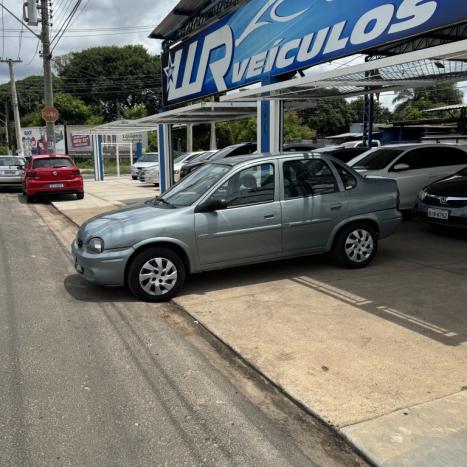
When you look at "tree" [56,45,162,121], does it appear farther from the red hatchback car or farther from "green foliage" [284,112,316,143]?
the red hatchback car

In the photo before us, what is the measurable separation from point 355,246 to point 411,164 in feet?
15.7

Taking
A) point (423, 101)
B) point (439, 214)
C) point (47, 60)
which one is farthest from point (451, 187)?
point (423, 101)

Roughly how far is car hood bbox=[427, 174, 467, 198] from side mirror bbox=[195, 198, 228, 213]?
4.49 meters

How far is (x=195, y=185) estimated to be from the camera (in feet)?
21.9

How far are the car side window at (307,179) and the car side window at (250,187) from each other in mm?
224

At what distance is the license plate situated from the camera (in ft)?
28.1

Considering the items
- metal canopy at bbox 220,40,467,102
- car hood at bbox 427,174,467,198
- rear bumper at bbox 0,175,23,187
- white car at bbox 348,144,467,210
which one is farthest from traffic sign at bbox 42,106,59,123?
car hood at bbox 427,174,467,198

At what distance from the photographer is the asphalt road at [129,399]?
123 inches

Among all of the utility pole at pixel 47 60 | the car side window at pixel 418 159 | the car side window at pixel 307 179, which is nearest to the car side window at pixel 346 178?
the car side window at pixel 307 179

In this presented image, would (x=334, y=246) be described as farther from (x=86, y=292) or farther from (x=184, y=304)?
(x=86, y=292)

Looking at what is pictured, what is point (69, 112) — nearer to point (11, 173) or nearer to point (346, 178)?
point (11, 173)

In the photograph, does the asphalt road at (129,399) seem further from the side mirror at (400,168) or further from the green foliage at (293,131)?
the green foliage at (293,131)

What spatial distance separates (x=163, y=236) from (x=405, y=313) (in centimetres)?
272

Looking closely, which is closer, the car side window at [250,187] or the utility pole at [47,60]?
the car side window at [250,187]
